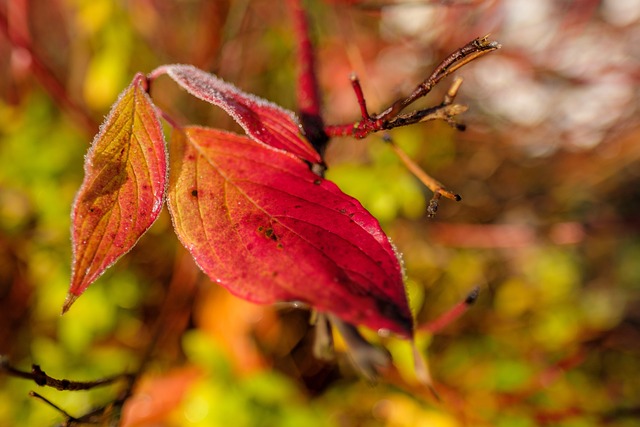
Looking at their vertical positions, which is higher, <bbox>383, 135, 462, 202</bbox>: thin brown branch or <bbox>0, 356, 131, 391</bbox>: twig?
<bbox>383, 135, 462, 202</bbox>: thin brown branch

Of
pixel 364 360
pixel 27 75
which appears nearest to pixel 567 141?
pixel 364 360

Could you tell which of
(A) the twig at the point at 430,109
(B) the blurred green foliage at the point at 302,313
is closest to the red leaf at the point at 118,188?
(A) the twig at the point at 430,109

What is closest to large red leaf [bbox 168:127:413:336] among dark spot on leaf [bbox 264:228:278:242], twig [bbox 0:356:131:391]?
dark spot on leaf [bbox 264:228:278:242]

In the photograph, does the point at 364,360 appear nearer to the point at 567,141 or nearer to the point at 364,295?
the point at 364,295

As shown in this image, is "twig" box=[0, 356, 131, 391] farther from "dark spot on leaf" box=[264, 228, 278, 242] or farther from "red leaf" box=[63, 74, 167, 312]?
"dark spot on leaf" box=[264, 228, 278, 242]

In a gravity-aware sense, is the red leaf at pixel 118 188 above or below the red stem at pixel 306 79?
below

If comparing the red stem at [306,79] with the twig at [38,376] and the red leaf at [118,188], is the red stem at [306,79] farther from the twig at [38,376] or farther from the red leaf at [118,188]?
the twig at [38,376]
